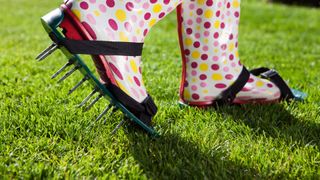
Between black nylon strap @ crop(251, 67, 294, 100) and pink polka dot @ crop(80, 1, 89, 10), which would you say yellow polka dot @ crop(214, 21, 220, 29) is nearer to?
black nylon strap @ crop(251, 67, 294, 100)

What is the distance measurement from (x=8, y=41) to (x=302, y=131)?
10.1ft

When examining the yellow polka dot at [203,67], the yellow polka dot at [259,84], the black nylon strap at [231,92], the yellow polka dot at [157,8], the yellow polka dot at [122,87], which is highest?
the yellow polka dot at [157,8]

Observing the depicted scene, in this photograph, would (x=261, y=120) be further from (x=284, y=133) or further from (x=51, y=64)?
(x=51, y=64)

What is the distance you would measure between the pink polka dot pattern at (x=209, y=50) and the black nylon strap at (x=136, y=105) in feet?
1.38

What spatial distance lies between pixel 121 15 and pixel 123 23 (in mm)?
30

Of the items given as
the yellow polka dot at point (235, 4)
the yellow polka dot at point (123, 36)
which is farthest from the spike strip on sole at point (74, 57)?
the yellow polka dot at point (235, 4)

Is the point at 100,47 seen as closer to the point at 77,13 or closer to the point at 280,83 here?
the point at 77,13

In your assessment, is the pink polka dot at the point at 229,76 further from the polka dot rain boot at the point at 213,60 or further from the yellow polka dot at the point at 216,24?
the yellow polka dot at the point at 216,24

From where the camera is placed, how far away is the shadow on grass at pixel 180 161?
1.50 meters

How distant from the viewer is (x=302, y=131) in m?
1.89

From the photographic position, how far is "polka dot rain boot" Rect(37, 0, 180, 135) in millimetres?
1576

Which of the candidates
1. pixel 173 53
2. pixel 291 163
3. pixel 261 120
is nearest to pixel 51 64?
pixel 173 53

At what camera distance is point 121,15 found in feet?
5.68

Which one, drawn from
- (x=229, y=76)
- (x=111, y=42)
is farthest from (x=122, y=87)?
(x=229, y=76)
